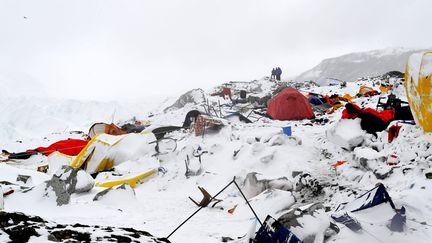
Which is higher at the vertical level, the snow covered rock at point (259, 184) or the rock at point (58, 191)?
the rock at point (58, 191)

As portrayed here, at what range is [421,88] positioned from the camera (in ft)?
19.2

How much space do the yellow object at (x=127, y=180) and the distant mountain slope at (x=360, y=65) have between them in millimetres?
55831

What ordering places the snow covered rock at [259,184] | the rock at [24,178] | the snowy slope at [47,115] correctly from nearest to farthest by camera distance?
the snow covered rock at [259,184], the rock at [24,178], the snowy slope at [47,115]

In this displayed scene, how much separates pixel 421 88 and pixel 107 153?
26.8ft

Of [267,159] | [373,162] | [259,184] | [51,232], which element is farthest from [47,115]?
[51,232]

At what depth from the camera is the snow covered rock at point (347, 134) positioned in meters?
7.19

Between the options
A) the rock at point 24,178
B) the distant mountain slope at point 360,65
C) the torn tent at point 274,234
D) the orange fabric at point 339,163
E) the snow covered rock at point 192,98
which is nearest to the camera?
the torn tent at point 274,234

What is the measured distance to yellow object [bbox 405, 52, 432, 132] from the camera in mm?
5623

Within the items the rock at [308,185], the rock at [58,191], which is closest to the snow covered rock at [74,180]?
the rock at [58,191]

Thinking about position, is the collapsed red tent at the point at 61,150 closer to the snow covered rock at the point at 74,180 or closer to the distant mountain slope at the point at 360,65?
the snow covered rock at the point at 74,180

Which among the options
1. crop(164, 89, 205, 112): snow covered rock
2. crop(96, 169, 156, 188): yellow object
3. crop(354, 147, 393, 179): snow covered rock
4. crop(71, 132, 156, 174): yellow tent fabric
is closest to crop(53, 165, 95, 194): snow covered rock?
crop(96, 169, 156, 188): yellow object

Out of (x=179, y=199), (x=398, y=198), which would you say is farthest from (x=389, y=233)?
(x=179, y=199)

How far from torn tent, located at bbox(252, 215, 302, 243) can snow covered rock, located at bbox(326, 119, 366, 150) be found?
14.3ft

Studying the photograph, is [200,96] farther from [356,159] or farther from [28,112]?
[28,112]
